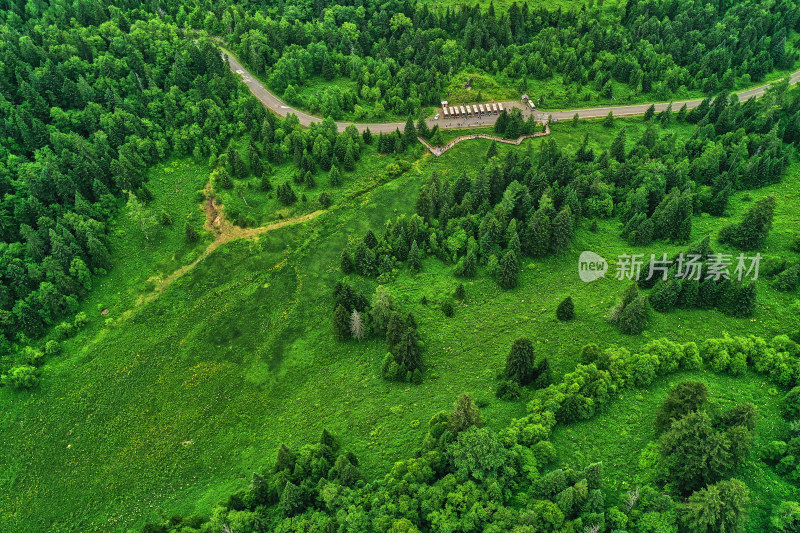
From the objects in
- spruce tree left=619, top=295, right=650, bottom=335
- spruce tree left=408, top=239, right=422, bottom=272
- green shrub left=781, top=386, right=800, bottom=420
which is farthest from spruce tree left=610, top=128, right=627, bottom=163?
green shrub left=781, top=386, right=800, bottom=420

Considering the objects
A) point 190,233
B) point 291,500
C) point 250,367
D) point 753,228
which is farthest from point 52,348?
point 753,228

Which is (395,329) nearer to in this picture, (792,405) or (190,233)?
(792,405)

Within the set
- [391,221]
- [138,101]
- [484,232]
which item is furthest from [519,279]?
[138,101]

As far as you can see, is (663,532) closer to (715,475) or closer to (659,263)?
(715,475)

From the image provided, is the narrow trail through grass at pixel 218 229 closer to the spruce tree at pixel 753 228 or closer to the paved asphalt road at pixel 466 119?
the paved asphalt road at pixel 466 119

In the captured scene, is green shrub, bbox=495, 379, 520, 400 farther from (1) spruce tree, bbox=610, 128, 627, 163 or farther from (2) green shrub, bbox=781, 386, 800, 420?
(1) spruce tree, bbox=610, 128, 627, 163

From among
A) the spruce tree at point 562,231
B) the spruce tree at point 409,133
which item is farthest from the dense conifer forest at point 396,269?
the spruce tree at point 562,231
